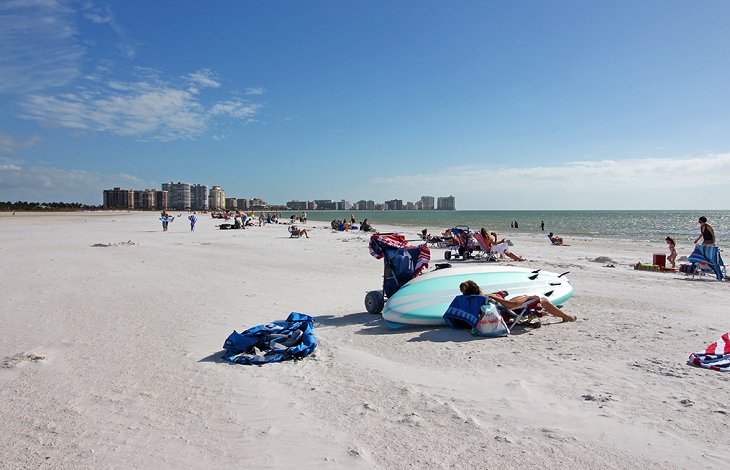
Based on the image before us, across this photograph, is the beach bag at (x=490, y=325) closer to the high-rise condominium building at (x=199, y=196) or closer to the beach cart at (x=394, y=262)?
the beach cart at (x=394, y=262)

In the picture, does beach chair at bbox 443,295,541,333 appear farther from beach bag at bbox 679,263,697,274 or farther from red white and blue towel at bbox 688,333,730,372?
beach bag at bbox 679,263,697,274

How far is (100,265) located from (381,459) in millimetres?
11328

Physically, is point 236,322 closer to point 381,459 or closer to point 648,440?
point 381,459

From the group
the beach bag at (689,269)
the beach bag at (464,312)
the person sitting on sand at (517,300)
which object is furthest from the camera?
the beach bag at (689,269)

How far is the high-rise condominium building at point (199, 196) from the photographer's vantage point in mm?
152250

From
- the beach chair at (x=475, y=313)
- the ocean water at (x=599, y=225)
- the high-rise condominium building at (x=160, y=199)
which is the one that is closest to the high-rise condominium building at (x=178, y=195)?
the high-rise condominium building at (x=160, y=199)

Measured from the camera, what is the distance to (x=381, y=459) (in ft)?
9.35

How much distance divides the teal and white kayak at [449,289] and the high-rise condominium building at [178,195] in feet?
486

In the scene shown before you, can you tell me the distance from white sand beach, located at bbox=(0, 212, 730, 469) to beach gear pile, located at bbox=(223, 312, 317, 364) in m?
0.17

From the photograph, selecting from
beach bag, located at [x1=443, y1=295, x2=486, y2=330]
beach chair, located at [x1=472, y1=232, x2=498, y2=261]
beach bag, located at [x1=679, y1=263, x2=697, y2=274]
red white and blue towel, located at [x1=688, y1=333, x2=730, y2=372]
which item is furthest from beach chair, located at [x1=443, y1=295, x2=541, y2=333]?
beach chair, located at [x1=472, y1=232, x2=498, y2=261]

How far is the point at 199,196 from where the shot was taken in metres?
154

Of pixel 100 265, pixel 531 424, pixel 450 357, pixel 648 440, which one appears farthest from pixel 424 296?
pixel 100 265

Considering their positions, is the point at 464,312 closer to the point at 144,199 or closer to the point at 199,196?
the point at 144,199

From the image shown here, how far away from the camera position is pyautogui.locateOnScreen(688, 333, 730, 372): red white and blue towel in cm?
440
